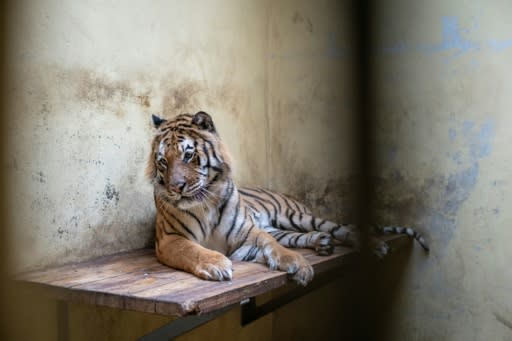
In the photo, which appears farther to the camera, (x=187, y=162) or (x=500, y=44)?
(x=500, y=44)

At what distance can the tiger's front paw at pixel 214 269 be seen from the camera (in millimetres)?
1565

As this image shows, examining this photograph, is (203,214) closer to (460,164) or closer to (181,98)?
(181,98)

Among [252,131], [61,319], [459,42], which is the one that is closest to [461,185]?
[459,42]

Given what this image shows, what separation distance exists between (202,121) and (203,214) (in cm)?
32

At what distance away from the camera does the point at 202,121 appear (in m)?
1.87

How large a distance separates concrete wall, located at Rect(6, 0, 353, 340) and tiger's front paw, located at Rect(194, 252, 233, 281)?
14.0 inches

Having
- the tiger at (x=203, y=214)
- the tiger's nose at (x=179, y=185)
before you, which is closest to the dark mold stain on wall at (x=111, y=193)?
the tiger at (x=203, y=214)

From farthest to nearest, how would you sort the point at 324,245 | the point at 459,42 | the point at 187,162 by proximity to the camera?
the point at 459,42
the point at 324,245
the point at 187,162

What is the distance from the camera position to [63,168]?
1776 mm

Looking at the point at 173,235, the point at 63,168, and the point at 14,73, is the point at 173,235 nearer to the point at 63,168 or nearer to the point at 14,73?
the point at 63,168

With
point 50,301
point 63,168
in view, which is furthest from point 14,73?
point 50,301

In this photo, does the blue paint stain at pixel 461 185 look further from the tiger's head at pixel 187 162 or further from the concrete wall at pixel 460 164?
the tiger's head at pixel 187 162

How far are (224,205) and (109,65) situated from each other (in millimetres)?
635

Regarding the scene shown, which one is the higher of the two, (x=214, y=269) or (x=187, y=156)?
(x=187, y=156)
